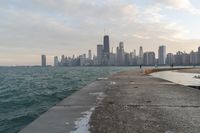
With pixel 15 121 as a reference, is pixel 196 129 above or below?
above

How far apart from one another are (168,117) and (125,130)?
2225 mm

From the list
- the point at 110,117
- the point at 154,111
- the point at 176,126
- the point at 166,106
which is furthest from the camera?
the point at 166,106

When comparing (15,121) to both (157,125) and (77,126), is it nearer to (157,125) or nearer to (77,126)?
(77,126)

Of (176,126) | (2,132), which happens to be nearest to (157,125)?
(176,126)

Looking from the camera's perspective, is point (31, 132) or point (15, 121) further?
point (15, 121)

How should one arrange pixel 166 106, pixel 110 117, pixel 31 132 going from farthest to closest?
pixel 166 106 → pixel 110 117 → pixel 31 132

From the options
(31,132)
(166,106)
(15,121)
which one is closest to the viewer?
(31,132)

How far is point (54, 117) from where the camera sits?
323 inches

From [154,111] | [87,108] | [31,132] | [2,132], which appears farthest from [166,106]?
[2,132]

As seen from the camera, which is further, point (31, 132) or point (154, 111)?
point (154, 111)

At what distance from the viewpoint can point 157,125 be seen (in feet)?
23.2

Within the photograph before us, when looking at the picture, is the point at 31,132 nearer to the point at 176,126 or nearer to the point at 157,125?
the point at 157,125

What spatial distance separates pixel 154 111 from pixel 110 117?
1.99 meters

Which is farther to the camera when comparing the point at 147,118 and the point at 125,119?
the point at 147,118
